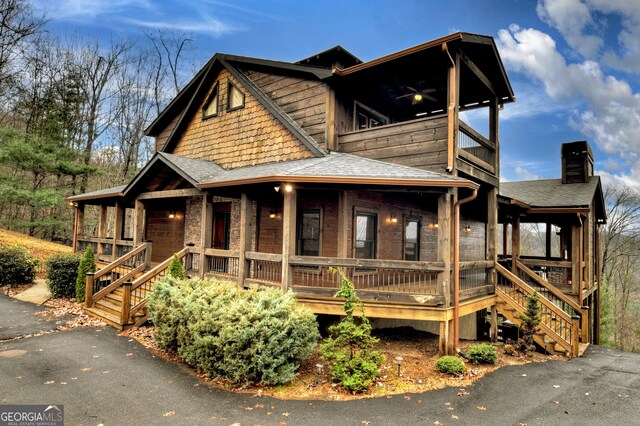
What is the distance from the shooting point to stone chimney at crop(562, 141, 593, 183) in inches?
672

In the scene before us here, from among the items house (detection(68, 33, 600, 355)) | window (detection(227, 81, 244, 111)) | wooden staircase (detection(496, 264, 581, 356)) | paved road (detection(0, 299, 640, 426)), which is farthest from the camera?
window (detection(227, 81, 244, 111))

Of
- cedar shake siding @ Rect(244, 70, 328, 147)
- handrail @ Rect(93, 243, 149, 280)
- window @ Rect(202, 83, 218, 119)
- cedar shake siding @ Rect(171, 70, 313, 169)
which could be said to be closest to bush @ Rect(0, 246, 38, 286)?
handrail @ Rect(93, 243, 149, 280)

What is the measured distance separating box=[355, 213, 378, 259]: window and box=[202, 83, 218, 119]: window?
7.94 m

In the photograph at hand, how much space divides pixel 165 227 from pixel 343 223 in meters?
9.07

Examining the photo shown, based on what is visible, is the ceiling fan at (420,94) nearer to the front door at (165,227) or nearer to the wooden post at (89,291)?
the front door at (165,227)

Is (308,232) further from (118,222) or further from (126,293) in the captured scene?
(118,222)

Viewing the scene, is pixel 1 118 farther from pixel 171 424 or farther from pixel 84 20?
pixel 171 424

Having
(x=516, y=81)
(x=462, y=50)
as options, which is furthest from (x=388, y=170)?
(x=516, y=81)

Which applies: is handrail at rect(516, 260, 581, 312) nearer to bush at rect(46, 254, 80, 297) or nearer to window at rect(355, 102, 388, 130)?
window at rect(355, 102, 388, 130)

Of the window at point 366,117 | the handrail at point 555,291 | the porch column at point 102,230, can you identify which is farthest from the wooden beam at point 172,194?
the handrail at point 555,291

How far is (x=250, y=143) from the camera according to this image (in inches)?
519

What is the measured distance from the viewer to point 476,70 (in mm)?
10492

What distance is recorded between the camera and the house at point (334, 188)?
838cm

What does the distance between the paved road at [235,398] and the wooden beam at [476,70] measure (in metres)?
7.88
